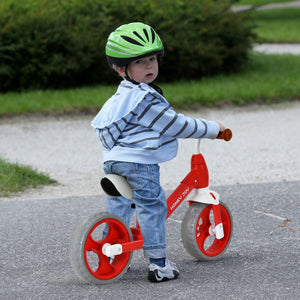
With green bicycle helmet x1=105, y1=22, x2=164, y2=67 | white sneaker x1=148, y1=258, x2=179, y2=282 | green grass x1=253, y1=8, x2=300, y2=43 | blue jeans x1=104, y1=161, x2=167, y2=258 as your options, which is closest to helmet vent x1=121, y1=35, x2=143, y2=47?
green bicycle helmet x1=105, y1=22, x2=164, y2=67

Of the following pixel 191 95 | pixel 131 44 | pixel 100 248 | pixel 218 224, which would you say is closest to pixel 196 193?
pixel 218 224

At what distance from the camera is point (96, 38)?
11.0m

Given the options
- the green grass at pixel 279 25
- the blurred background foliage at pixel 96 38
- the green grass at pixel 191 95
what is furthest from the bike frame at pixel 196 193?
the green grass at pixel 279 25

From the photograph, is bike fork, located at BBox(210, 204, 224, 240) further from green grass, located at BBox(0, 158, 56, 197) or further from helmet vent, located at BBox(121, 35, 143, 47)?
green grass, located at BBox(0, 158, 56, 197)

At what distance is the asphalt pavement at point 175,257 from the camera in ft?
10.9

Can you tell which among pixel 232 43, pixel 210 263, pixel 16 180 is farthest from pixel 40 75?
pixel 210 263

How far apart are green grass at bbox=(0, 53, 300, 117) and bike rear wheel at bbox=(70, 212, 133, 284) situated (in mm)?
5740

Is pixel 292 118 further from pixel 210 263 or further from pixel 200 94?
pixel 210 263

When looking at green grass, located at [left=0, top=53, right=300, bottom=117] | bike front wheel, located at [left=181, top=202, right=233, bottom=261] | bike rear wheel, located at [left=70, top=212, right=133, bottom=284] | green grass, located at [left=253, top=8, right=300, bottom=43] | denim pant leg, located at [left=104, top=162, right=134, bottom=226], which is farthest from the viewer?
green grass, located at [left=253, top=8, right=300, bottom=43]

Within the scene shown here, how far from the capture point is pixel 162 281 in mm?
3467

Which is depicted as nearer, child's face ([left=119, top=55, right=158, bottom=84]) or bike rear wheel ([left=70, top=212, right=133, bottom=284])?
bike rear wheel ([left=70, top=212, right=133, bottom=284])

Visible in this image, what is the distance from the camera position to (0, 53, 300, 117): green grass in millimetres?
9562

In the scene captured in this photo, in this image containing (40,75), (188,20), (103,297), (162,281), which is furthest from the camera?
(188,20)

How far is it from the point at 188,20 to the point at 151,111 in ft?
28.5
